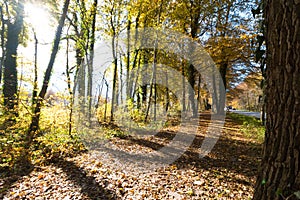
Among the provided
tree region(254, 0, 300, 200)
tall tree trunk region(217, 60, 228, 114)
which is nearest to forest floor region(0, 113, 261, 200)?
tree region(254, 0, 300, 200)

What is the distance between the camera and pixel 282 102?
1.30 meters

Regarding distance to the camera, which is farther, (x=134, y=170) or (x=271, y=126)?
(x=134, y=170)

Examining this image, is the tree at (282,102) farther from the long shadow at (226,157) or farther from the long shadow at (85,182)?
the long shadow at (226,157)

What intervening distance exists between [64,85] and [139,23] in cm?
765

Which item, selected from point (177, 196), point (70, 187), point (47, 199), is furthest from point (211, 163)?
point (47, 199)

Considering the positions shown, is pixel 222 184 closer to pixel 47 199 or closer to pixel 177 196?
pixel 177 196

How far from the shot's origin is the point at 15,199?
2.83 metres

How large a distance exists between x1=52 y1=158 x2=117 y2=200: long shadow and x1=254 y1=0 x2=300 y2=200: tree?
232 cm

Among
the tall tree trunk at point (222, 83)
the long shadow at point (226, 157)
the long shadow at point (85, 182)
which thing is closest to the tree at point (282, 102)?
the long shadow at point (85, 182)

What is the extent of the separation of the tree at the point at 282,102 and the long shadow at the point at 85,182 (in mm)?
2321

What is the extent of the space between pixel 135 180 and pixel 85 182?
3.06 feet

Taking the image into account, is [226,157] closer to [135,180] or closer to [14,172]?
[135,180]

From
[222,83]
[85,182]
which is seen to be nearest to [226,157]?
[85,182]

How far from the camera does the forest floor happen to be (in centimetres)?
289
